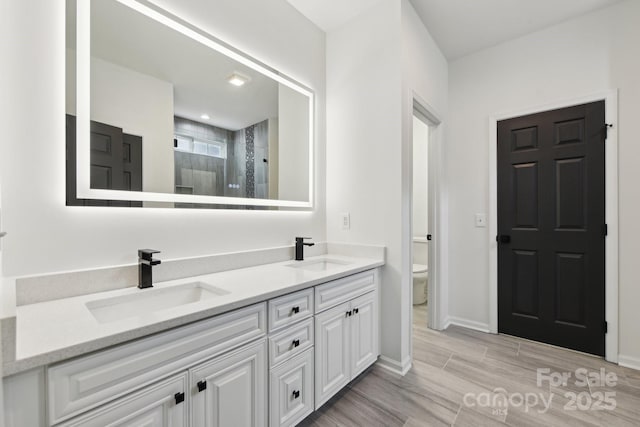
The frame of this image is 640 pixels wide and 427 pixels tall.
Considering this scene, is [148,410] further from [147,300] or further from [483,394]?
[483,394]

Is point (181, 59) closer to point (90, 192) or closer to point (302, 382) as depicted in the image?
point (90, 192)

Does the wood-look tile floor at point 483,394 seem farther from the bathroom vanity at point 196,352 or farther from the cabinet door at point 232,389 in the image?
the cabinet door at point 232,389

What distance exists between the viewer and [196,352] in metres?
1.01

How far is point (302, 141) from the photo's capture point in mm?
2283

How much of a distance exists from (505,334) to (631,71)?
2.37 m

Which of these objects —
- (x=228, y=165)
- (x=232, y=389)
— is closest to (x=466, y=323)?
(x=232, y=389)

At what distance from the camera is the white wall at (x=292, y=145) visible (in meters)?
2.10

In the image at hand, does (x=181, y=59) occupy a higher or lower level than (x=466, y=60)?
lower

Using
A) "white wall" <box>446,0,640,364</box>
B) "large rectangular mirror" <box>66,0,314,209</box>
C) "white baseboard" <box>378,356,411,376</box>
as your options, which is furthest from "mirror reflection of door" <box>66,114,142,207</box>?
"white wall" <box>446,0,640,364</box>

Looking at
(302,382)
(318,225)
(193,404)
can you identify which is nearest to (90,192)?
(193,404)

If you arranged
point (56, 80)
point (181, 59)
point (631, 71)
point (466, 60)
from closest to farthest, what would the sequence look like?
point (56, 80)
point (181, 59)
point (631, 71)
point (466, 60)

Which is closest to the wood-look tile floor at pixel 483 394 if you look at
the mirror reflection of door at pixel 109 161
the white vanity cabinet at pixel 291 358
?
the white vanity cabinet at pixel 291 358

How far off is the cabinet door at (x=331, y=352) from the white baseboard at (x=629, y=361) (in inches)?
83.9

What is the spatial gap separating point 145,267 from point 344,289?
1066mm
